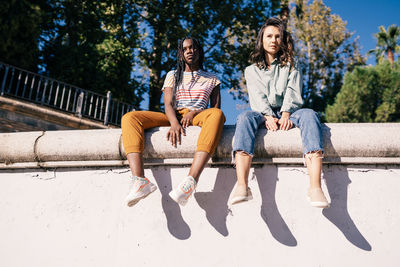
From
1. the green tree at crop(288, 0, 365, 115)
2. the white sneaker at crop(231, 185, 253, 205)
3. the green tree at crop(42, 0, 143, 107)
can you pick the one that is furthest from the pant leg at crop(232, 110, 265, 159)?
the green tree at crop(288, 0, 365, 115)

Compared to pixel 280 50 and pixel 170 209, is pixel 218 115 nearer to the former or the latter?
pixel 170 209

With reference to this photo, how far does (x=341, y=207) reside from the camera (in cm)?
195

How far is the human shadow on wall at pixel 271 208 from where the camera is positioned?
76.0 inches

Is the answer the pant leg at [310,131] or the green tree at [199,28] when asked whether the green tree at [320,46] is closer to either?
the green tree at [199,28]

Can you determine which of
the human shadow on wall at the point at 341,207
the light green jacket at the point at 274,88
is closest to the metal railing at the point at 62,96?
the light green jacket at the point at 274,88

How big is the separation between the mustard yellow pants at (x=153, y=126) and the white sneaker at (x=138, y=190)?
227 mm

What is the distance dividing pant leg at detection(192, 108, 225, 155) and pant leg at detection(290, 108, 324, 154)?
530mm

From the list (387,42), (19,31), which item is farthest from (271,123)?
(387,42)

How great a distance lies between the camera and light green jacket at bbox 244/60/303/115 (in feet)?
7.69

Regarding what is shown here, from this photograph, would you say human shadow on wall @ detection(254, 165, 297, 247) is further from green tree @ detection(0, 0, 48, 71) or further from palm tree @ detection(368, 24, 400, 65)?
palm tree @ detection(368, 24, 400, 65)

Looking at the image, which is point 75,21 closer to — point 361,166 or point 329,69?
point 361,166

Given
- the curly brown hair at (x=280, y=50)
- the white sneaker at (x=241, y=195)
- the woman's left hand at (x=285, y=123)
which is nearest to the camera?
the white sneaker at (x=241, y=195)

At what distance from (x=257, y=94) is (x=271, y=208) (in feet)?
3.00

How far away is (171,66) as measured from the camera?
12.7 metres
